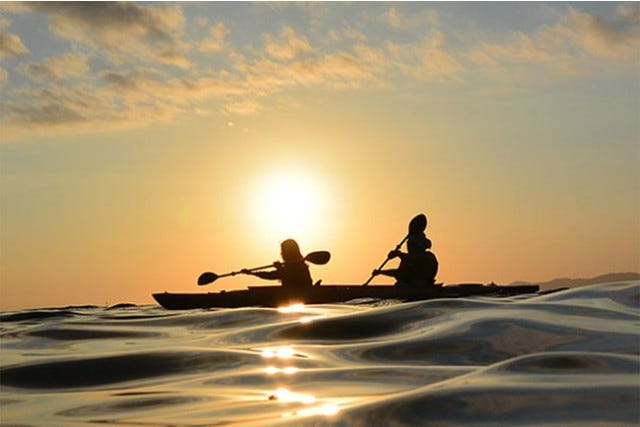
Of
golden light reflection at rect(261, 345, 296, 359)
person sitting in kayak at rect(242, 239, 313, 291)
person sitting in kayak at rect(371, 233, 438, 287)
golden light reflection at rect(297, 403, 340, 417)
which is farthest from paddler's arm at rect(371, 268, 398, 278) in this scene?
golden light reflection at rect(297, 403, 340, 417)

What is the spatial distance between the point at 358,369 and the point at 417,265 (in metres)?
14.1

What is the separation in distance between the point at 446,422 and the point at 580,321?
3492 millimetres

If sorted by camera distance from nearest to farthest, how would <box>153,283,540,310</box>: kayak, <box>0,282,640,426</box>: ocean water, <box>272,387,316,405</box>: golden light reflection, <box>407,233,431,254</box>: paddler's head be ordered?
<box>0,282,640,426</box>: ocean water
<box>272,387,316,405</box>: golden light reflection
<box>153,283,540,310</box>: kayak
<box>407,233,431,254</box>: paddler's head

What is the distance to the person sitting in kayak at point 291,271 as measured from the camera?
1881cm

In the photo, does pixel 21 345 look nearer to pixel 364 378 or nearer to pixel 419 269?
pixel 364 378

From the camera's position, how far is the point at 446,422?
109 inches

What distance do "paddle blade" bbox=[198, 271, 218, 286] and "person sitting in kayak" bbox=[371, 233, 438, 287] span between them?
5.89 meters

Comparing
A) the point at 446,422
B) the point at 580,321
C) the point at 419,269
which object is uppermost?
the point at 419,269

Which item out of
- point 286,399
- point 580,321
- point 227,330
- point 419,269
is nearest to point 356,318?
point 227,330

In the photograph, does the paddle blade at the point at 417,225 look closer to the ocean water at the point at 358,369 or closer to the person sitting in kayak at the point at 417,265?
the person sitting in kayak at the point at 417,265

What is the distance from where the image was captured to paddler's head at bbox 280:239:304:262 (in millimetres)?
19562

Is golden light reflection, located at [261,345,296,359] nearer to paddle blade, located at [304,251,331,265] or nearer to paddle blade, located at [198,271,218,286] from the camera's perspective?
paddle blade, located at [304,251,331,265]

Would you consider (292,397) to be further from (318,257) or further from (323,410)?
(318,257)

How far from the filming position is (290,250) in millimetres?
19719
